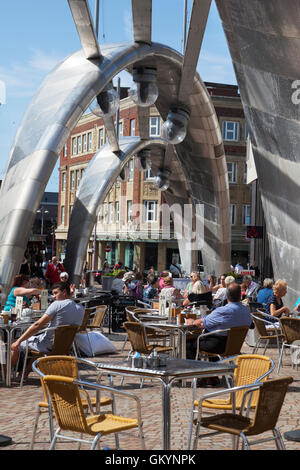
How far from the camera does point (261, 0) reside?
14.5m

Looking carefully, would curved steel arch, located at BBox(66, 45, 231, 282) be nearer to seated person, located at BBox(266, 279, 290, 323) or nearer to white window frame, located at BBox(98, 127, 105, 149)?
seated person, located at BBox(266, 279, 290, 323)

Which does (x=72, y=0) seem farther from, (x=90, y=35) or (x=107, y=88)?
(x=107, y=88)

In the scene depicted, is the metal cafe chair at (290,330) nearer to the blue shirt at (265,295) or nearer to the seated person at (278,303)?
the seated person at (278,303)

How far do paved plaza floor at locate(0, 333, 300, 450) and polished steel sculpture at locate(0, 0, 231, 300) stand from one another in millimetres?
4112

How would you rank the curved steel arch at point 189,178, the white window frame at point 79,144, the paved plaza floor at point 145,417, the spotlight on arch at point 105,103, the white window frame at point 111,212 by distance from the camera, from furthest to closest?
the white window frame at point 79,144, the white window frame at point 111,212, the curved steel arch at point 189,178, the spotlight on arch at point 105,103, the paved plaza floor at point 145,417

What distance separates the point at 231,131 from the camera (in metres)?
58.8

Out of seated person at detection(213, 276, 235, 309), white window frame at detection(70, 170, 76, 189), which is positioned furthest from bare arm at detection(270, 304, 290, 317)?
white window frame at detection(70, 170, 76, 189)

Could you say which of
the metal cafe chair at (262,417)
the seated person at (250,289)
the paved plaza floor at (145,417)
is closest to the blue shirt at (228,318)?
the paved plaza floor at (145,417)

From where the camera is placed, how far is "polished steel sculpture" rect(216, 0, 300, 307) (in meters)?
14.6

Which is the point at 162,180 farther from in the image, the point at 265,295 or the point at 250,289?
the point at 265,295

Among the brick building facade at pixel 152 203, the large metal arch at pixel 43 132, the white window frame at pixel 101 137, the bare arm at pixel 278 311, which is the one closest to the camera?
the bare arm at pixel 278 311

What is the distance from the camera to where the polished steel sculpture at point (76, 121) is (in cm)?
1364

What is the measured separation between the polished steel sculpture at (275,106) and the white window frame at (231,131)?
134 feet

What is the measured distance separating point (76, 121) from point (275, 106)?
14.6ft
